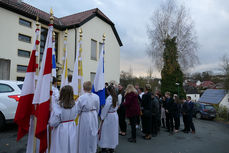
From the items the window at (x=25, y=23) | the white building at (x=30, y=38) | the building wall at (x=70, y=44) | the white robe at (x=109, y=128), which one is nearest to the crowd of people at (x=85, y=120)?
the white robe at (x=109, y=128)

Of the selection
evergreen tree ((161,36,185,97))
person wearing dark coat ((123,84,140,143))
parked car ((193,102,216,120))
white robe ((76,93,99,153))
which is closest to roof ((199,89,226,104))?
evergreen tree ((161,36,185,97))

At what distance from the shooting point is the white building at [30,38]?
11375 mm

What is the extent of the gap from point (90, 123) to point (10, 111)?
3.53m

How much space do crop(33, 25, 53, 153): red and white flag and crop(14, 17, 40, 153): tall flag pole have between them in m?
0.29

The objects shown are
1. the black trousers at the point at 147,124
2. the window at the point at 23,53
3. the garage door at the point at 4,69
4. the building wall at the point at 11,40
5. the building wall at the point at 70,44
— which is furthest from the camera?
the window at the point at 23,53

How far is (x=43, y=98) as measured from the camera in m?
3.04

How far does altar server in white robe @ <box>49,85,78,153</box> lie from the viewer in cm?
288

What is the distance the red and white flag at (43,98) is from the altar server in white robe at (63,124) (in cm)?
16

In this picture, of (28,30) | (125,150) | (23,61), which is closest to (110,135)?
(125,150)

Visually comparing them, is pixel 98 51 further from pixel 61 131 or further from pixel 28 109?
pixel 61 131

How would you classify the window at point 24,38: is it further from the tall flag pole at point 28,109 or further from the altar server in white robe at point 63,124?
the altar server in white robe at point 63,124

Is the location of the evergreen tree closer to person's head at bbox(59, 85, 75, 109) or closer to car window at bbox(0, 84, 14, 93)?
car window at bbox(0, 84, 14, 93)

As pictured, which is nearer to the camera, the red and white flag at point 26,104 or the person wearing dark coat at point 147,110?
the red and white flag at point 26,104

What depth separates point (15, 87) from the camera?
574 centimetres
